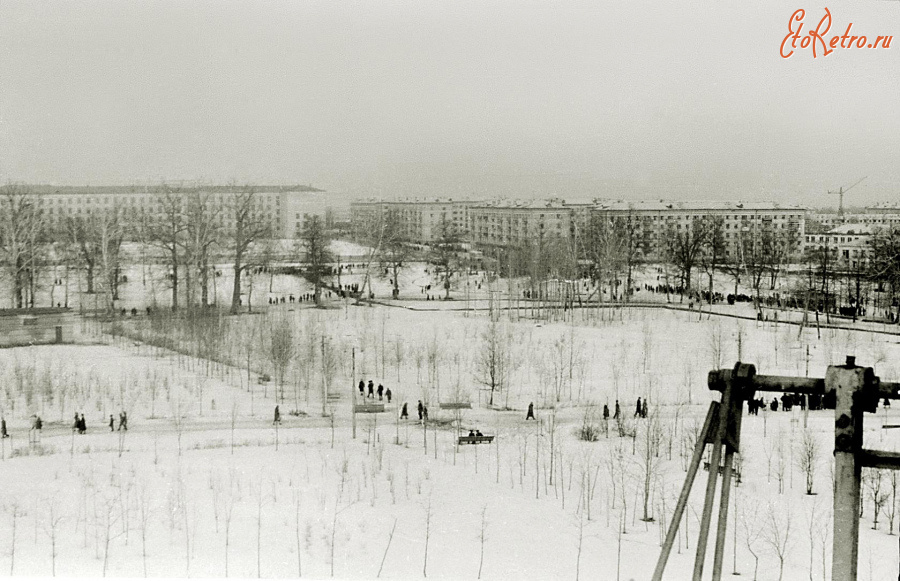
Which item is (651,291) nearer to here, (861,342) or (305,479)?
(861,342)

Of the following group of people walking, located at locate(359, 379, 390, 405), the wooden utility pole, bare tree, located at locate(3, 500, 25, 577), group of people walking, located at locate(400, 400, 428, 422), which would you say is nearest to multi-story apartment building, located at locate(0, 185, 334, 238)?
group of people walking, located at locate(359, 379, 390, 405)

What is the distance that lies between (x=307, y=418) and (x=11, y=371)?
444 centimetres

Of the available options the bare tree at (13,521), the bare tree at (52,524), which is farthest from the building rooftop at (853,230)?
the bare tree at (13,521)

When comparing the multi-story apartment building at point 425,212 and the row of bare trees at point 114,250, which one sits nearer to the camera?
the row of bare trees at point 114,250

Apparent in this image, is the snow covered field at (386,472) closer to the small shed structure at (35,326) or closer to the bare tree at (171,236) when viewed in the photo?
the small shed structure at (35,326)

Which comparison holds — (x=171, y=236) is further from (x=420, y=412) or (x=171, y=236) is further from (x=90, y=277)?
(x=420, y=412)

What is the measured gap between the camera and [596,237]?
26625 mm

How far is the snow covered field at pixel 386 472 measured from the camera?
18.7 ft

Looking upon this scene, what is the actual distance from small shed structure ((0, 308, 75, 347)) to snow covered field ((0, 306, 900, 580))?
0.82 m

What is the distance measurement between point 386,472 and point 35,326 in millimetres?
9834

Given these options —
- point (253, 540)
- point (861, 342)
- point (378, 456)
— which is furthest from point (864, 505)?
point (861, 342)

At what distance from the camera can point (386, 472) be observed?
7.36m

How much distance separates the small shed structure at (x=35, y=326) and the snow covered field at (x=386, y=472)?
817mm

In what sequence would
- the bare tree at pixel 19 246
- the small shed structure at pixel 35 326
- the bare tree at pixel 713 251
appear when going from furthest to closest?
the bare tree at pixel 713 251 → the bare tree at pixel 19 246 → the small shed structure at pixel 35 326
